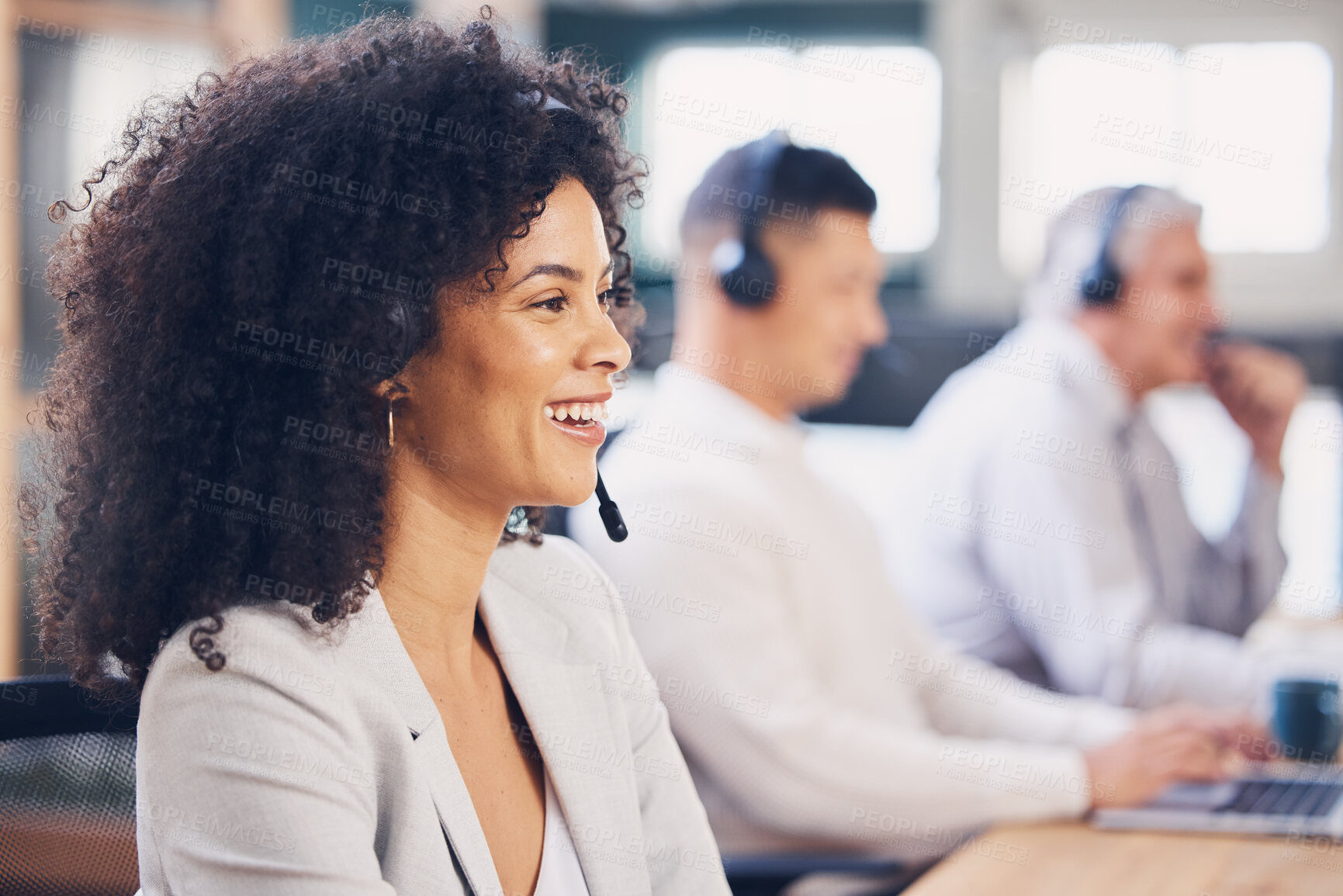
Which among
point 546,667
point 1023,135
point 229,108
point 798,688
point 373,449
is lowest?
point 798,688

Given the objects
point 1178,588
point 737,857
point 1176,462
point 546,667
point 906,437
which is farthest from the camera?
point 906,437

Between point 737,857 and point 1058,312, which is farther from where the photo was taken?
point 1058,312

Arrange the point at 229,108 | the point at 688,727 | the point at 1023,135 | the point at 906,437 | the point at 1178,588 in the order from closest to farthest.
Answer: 1. the point at 229,108
2. the point at 688,727
3. the point at 1178,588
4. the point at 906,437
5. the point at 1023,135

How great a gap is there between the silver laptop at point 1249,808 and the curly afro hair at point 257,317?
958mm

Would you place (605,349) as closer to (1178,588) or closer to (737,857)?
(737,857)

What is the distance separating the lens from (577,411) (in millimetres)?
959

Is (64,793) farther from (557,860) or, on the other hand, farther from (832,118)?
(832,118)

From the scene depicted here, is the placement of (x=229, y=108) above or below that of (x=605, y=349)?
above

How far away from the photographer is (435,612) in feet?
3.15

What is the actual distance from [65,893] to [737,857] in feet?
2.21

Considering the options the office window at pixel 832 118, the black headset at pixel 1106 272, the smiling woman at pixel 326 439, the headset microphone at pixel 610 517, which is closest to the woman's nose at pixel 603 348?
the smiling woman at pixel 326 439

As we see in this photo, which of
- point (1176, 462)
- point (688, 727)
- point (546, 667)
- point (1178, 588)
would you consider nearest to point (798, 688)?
point (688, 727)

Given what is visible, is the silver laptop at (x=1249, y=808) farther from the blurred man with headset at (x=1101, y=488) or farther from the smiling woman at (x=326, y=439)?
the smiling woman at (x=326, y=439)

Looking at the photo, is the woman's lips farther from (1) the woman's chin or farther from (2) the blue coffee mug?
(2) the blue coffee mug
